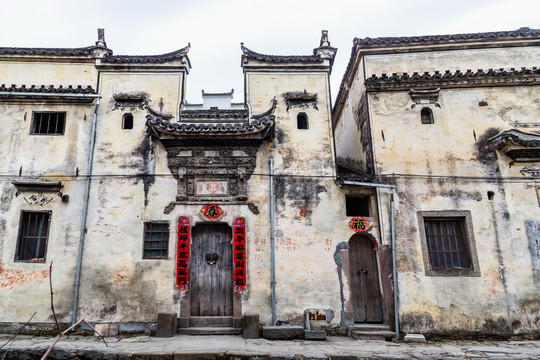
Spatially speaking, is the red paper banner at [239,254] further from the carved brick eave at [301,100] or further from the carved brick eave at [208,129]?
the carved brick eave at [301,100]

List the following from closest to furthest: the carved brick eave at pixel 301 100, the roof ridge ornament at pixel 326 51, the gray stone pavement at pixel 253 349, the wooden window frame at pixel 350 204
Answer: the gray stone pavement at pixel 253 349 < the wooden window frame at pixel 350 204 < the carved brick eave at pixel 301 100 < the roof ridge ornament at pixel 326 51

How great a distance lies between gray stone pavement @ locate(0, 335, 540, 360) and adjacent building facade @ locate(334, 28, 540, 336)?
93 centimetres

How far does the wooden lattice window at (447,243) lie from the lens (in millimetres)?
10555

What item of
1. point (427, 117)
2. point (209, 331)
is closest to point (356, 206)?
point (427, 117)

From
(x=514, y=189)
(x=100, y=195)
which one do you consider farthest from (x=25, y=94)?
(x=514, y=189)

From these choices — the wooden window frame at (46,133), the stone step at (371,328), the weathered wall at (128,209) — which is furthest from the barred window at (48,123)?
the stone step at (371,328)

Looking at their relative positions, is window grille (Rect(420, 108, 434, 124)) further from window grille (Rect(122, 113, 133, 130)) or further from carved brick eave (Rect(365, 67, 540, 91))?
window grille (Rect(122, 113, 133, 130))

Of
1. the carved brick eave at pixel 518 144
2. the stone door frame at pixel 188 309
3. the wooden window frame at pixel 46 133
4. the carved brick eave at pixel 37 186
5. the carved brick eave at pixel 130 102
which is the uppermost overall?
the carved brick eave at pixel 130 102

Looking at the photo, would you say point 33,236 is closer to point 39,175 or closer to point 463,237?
point 39,175

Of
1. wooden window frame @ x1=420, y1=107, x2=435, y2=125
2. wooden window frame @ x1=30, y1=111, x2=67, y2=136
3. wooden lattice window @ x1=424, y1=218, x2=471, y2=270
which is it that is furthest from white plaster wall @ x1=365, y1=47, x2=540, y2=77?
wooden window frame @ x1=30, y1=111, x2=67, y2=136

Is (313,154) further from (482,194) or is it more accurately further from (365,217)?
(482,194)

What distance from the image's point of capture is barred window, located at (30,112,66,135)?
11422 mm

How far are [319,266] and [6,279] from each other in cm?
848

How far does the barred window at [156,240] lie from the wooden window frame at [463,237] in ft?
23.4
